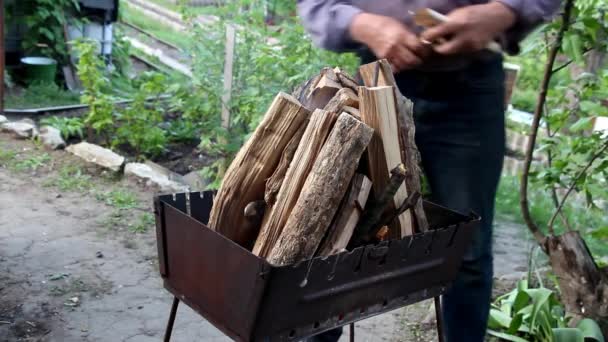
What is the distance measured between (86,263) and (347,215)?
2.42 metres

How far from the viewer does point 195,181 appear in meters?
5.38

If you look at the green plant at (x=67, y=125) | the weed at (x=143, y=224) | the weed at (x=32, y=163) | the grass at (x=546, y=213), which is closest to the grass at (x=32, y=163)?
the weed at (x=32, y=163)

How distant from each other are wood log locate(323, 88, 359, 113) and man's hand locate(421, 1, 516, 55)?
24 centimetres

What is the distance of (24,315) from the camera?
3.13 m

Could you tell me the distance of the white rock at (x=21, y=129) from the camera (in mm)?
5789

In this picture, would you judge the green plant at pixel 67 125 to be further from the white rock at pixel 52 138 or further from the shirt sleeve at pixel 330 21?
the shirt sleeve at pixel 330 21

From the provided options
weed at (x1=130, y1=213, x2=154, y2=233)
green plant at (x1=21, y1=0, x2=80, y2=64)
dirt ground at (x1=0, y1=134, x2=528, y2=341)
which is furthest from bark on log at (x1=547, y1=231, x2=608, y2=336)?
green plant at (x1=21, y1=0, x2=80, y2=64)

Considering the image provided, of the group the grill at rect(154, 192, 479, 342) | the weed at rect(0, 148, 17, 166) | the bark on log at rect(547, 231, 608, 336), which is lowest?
the weed at rect(0, 148, 17, 166)

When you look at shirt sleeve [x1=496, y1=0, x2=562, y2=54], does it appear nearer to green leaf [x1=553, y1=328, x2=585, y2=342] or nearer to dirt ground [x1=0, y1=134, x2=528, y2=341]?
green leaf [x1=553, y1=328, x2=585, y2=342]

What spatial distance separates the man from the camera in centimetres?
193

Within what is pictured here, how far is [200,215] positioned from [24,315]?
163 centimetres

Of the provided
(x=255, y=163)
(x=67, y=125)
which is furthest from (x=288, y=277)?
(x=67, y=125)

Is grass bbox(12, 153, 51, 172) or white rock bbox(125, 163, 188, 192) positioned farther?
grass bbox(12, 153, 51, 172)

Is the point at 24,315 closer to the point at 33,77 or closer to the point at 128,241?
the point at 128,241
